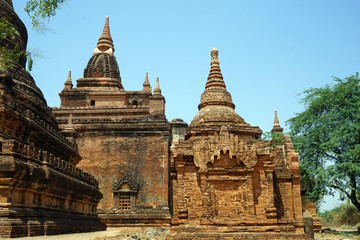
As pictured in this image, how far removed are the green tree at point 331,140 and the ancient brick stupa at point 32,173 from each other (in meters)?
11.6

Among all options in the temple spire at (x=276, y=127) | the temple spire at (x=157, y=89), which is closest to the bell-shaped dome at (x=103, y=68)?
the temple spire at (x=157, y=89)

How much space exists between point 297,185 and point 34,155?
9770mm

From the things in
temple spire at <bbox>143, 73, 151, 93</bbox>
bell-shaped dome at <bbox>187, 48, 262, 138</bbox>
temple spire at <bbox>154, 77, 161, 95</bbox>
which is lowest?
bell-shaped dome at <bbox>187, 48, 262, 138</bbox>

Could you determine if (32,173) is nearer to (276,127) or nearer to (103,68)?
(103,68)

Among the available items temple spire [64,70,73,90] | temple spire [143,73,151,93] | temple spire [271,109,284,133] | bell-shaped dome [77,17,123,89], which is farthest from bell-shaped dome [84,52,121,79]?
temple spire [271,109,284,133]

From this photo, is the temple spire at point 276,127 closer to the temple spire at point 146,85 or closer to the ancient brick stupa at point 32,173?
the temple spire at point 146,85

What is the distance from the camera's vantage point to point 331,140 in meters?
19.6

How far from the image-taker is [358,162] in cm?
1953

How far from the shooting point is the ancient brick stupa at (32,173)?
10.2 meters

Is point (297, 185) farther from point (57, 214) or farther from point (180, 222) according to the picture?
point (57, 214)

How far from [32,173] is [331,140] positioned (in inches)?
589

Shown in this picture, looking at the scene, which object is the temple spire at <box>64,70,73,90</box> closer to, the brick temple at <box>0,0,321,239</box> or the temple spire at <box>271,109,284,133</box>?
the brick temple at <box>0,0,321,239</box>

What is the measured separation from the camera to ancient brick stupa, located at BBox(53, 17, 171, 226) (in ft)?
77.6

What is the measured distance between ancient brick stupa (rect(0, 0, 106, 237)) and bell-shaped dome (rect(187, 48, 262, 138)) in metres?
5.39
